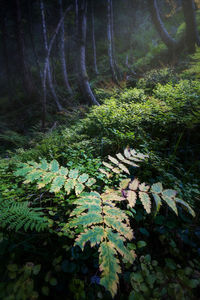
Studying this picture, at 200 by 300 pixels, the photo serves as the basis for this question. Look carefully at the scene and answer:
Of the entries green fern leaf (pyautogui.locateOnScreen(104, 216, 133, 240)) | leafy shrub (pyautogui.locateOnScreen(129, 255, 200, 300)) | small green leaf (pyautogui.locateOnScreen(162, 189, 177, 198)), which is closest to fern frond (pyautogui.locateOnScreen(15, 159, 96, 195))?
green fern leaf (pyautogui.locateOnScreen(104, 216, 133, 240))

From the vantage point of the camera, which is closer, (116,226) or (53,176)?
(116,226)

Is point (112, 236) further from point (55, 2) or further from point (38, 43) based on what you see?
point (38, 43)

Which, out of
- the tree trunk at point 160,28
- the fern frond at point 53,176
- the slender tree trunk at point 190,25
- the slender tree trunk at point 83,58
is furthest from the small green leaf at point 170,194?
the tree trunk at point 160,28

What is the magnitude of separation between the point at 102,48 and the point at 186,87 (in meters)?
16.4

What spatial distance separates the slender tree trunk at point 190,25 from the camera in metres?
7.83

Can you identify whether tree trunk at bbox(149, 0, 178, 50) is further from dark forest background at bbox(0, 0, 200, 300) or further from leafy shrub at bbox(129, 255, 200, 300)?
leafy shrub at bbox(129, 255, 200, 300)

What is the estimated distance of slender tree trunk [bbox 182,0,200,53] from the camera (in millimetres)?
7832

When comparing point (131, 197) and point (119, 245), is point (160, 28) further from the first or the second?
point (119, 245)

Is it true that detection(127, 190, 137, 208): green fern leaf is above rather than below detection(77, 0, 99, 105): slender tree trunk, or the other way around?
below

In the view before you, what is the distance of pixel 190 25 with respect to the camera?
8109 mm

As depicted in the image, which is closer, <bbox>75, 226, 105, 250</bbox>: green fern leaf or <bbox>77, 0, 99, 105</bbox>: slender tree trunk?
<bbox>75, 226, 105, 250</bbox>: green fern leaf

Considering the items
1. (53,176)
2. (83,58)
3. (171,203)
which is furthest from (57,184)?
(83,58)

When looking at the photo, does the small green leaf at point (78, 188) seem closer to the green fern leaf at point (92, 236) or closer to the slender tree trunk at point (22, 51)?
the green fern leaf at point (92, 236)

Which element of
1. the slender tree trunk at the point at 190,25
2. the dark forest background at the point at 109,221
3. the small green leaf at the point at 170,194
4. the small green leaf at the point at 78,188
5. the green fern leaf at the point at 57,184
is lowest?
the dark forest background at the point at 109,221
